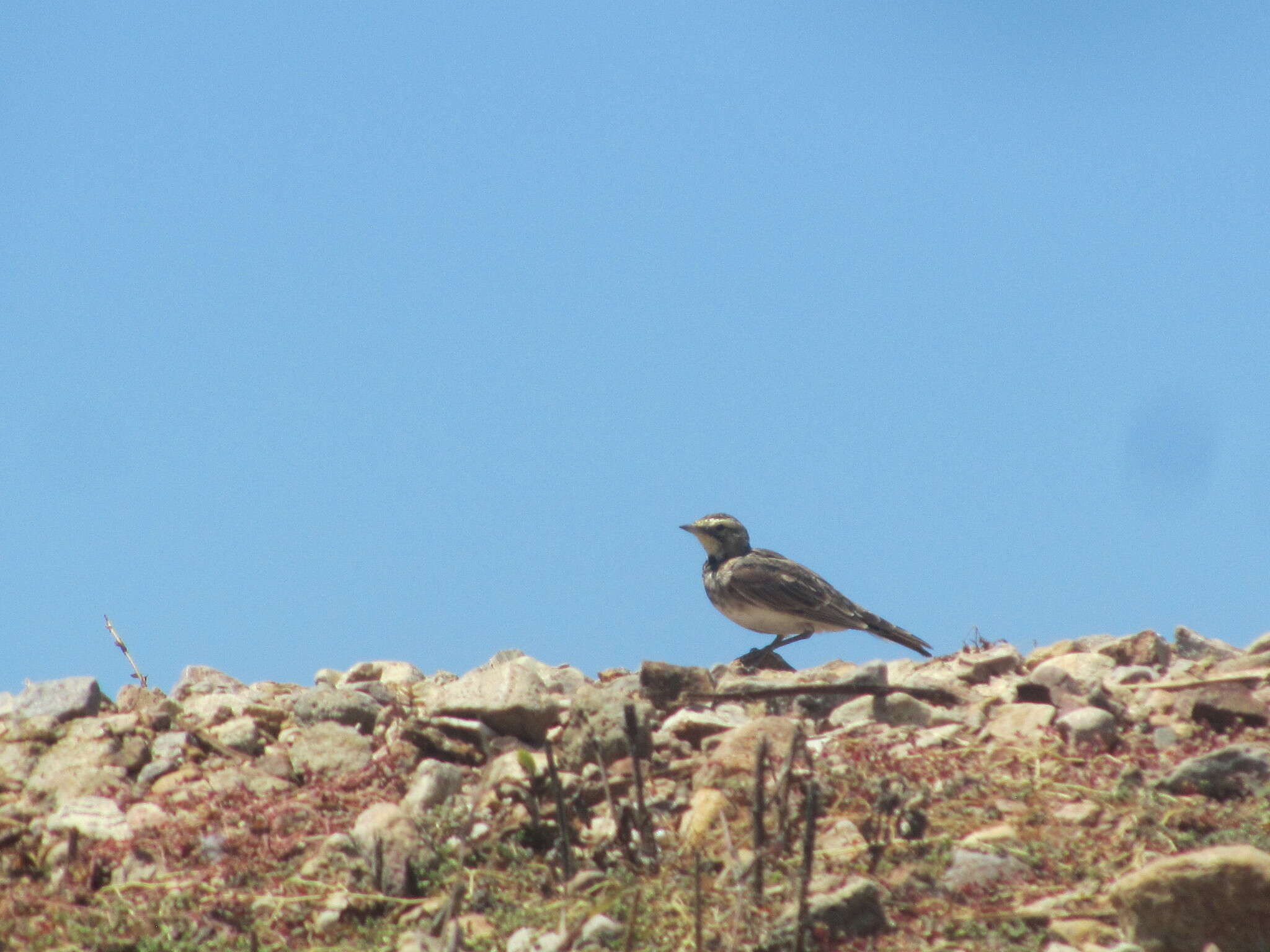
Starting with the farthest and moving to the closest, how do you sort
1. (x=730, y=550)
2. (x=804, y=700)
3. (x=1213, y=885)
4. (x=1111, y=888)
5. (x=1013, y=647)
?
1. (x=730, y=550)
2. (x=1013, y=647)
3. (x=804, y=700)
4. (x=1111, y=888)
5. (x=1213, y=885)

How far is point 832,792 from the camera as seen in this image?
598cm

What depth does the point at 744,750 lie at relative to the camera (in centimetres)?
617

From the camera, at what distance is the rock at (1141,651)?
8281 mm

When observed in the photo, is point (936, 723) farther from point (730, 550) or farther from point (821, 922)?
point (730, 550)

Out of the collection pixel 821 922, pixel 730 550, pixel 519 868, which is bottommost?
pixel 821 922

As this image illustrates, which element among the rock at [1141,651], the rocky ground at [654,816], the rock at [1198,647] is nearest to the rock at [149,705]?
the rocky ground at [654,816]

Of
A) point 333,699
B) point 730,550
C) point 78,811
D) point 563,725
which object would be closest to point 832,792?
point 563,725

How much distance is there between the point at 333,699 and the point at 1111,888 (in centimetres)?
397

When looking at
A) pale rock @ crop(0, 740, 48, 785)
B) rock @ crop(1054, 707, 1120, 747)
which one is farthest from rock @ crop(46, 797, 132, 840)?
rock @ crop(1054, 707, 1120, 747)

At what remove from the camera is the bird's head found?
560 inches

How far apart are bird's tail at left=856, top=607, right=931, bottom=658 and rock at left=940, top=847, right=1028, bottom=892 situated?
7916mm

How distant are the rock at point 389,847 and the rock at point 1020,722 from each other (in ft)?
9.14

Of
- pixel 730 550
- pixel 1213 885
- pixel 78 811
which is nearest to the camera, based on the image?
pixel 1213 885

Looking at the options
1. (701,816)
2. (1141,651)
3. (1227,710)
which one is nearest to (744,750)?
(701,816)
